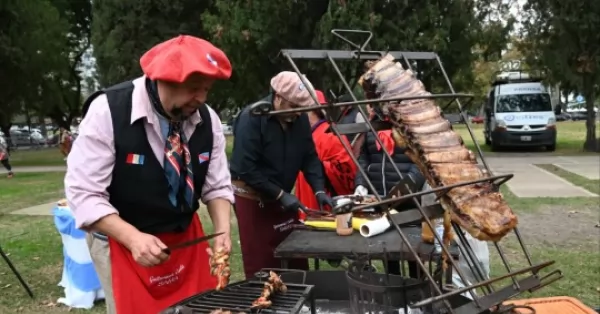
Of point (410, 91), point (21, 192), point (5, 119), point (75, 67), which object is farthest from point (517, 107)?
point (75, 67)

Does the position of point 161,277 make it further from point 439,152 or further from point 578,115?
point 578,115

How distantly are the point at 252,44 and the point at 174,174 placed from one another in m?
12.4

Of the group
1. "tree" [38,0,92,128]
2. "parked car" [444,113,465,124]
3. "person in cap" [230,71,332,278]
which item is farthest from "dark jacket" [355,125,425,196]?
"tree" [38,0,92,128]

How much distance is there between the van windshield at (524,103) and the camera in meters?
16.6

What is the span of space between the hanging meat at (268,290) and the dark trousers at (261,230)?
1208 mm

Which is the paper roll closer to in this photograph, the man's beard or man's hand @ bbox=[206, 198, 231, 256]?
man's hand @ bbox=[206, 198, 231, 256]

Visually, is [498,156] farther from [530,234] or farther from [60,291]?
[60,291]

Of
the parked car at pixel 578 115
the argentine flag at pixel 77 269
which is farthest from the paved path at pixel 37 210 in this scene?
the parked car at pixel 578 115

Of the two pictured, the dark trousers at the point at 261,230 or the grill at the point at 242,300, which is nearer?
the grill at the point at 242,300

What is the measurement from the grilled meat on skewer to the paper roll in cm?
93

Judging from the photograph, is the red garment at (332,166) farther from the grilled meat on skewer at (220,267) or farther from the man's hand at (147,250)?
the man's hand at (147,250)

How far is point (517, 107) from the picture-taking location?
1683 cm

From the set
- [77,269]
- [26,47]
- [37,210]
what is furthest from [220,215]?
[26,47]

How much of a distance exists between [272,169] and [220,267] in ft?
3.76
